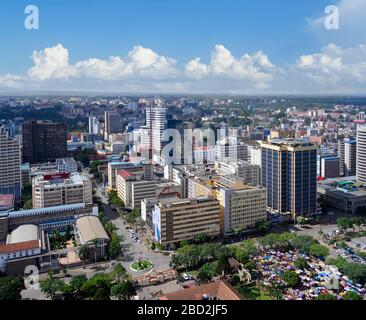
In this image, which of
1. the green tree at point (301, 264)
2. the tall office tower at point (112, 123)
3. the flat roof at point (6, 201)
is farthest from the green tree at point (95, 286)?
the tall office tower at point (112, 123)

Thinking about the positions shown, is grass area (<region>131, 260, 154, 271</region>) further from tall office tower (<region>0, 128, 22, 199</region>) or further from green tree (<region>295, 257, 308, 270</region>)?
tall office tower (<region>0, 128, 22, 199</region>)

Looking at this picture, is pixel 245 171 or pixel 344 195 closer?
pixel 344 195

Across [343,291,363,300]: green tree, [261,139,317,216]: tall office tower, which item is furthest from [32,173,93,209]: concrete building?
[343,291,363,300]: green tree

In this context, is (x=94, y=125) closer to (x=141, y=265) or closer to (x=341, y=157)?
(x=341, y=157)

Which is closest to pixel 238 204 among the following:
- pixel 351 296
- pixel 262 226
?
pixel 262 226

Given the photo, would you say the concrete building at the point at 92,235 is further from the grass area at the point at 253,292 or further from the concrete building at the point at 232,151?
the concrete building at the point at 232,151
